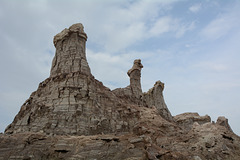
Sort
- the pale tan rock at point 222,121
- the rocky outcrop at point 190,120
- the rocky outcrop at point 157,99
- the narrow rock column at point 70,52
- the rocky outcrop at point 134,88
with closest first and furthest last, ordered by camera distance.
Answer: the narrow rock column at point 70,52, the pale tan rock at point 222,121, the rocky outcrop at point 134,88, the rocky outcrop at point 157,99, the rocky outcrop at point 190,120

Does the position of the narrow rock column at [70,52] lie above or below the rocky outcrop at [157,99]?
above

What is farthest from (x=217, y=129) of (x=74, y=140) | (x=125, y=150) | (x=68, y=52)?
(x=68, y=52)

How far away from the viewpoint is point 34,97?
31938mm

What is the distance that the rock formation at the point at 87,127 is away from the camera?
16.9 metres

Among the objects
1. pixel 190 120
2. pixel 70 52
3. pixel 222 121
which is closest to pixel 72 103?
pixel 70 52

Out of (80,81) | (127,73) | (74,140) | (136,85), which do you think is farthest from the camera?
(127,73)

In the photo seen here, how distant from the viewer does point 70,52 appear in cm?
3606

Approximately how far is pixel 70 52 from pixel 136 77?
19792 millimetres

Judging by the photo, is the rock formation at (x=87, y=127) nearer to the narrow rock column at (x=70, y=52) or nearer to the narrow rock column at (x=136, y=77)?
the narrow rock column at (x=70, y=52)

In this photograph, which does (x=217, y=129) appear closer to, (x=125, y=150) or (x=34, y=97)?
(x=125, y=150)

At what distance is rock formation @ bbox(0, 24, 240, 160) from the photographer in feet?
55.6

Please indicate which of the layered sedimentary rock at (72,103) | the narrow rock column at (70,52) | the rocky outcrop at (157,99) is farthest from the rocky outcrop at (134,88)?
the narrow rock column at (70,52)

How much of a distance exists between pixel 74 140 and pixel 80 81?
1428cm

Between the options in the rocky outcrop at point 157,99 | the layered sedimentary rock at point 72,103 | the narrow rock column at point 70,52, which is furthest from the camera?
the rocky outcrop at point 157,99
